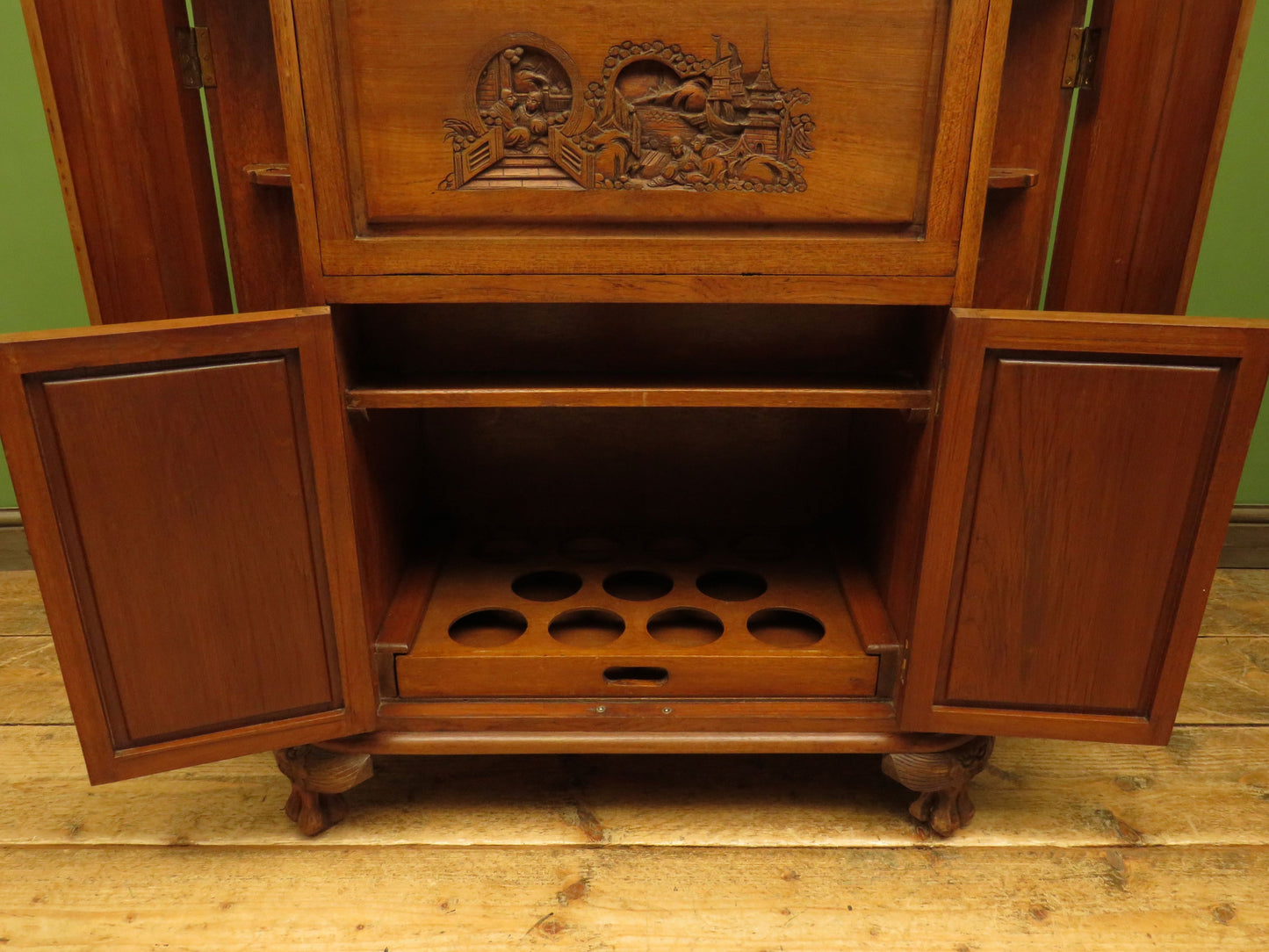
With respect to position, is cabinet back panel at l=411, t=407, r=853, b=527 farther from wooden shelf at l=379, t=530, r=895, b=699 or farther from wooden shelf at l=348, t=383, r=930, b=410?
wooden shelf at l=348, t=383, r=930, b=410

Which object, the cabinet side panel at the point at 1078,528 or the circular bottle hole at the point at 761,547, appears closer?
the cabinet side panel at the point at 1078,528

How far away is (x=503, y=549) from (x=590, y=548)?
13cm

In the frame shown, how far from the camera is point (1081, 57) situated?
98 cm

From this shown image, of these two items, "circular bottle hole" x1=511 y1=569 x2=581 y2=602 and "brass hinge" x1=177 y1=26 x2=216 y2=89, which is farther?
"circular bottle hole" x1=511 y1=569 x2=581 y2=602

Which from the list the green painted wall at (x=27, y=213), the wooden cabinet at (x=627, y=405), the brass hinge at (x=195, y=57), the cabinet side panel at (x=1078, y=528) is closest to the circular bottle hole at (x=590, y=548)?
the wooden cabinet at (x=627, y=405)

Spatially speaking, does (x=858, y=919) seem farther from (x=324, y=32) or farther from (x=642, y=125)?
(x=324, y=32)

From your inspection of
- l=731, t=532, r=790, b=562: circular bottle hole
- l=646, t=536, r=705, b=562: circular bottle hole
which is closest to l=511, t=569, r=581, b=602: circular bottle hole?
l=646, t=536, r=705, b=562: circular bottle hole

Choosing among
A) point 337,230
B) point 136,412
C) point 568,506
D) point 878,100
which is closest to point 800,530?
point 568,506

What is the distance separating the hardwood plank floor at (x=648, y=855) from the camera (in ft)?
3.19

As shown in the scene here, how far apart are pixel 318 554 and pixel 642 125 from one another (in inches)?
21.9

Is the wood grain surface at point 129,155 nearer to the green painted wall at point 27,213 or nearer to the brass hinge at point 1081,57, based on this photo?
the green painted wall at point 27,213

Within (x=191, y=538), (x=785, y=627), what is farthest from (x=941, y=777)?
(x=191, y=538)

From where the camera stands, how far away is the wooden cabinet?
854mm

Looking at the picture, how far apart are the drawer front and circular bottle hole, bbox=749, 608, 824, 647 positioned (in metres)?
0.49
